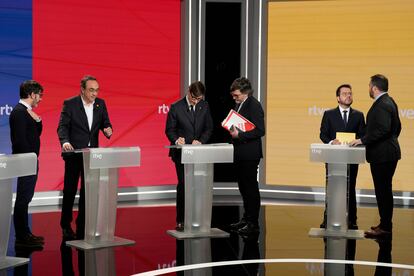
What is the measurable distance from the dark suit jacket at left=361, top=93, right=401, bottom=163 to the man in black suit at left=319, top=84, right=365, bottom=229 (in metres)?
0.27

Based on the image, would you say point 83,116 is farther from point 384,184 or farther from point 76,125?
point 384,184

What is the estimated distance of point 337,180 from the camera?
6.20 meters

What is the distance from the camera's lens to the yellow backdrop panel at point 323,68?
27.5 ft

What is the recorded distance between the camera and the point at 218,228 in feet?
22.0

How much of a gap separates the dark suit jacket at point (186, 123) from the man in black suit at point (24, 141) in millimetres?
1255

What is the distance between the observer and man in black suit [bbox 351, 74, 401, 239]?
20.3ft

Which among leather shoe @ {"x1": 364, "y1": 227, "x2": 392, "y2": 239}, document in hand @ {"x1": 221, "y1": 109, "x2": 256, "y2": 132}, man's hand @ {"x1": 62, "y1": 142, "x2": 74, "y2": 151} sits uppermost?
document in hand @ {"x1": 221, "y1": 109, "x2": 256, "y2": 132}

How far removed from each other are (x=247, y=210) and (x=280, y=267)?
1.45 m

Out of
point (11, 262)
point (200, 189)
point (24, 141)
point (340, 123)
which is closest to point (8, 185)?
point (11, 262)

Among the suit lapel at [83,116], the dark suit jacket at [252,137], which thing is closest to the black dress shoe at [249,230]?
the dark suit jacket at [252,137]

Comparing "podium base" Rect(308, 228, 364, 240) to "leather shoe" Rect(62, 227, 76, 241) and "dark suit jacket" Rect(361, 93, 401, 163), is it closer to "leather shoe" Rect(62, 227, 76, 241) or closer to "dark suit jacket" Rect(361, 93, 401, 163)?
"dark suit jacket" Rect(361, 93, 401, 163)

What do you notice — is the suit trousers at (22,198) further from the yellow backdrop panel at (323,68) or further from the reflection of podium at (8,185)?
the yellow backdrop panel at (323,68)

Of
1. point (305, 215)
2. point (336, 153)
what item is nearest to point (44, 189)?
point (305, 215)

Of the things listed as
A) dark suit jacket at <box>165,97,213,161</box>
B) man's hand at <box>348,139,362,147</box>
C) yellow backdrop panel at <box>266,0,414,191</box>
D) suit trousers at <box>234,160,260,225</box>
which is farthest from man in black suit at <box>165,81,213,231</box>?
yellow backdrop panel at <box>266,0,414,191</box>
